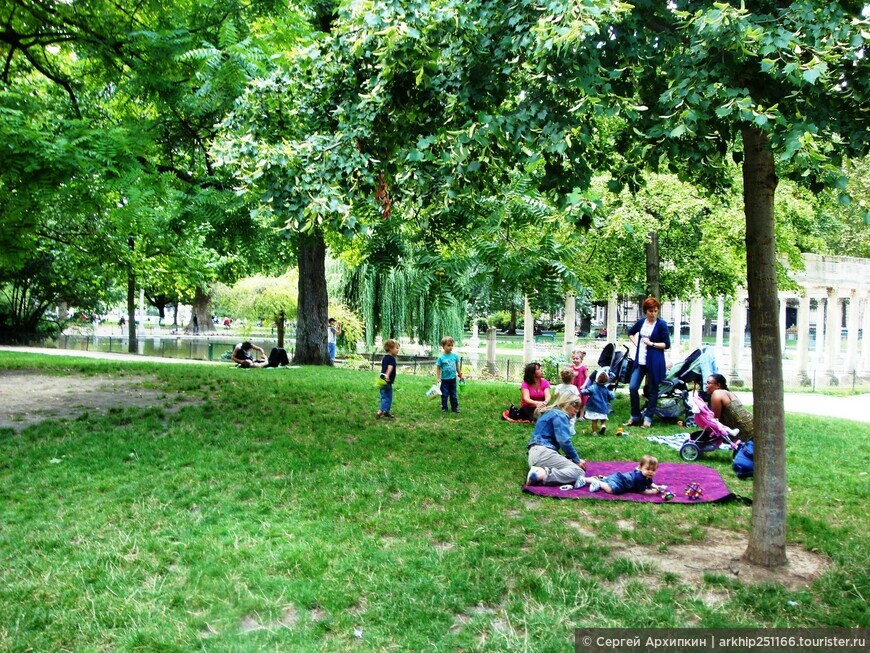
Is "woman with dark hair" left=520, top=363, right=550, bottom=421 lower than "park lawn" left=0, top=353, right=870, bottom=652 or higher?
higher

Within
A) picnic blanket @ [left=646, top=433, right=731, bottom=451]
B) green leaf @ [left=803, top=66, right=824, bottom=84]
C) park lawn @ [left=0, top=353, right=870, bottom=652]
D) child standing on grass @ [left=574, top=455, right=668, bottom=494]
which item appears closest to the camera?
green leaf @ [left=803, top=66, right=824, bottom=84]

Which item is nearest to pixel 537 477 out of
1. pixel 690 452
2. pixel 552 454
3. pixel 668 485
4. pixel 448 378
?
pixel 552 454

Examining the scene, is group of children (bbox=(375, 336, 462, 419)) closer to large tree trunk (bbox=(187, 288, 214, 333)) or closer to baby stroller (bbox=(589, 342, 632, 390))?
baby stroller (bbox=(589, 342, 632, 390))

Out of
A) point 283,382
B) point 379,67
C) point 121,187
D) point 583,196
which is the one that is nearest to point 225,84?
point 121,187

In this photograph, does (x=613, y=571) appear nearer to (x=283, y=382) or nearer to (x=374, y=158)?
(x=374, y=158)

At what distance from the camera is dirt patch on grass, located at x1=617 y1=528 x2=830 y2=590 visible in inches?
188

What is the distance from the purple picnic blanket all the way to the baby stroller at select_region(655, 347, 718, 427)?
3.18 m

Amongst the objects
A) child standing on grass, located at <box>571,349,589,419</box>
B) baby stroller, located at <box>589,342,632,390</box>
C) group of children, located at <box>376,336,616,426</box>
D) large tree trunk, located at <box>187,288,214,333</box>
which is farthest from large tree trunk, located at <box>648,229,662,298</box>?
large tree trunk, located at <box>187,288,214,333</box>

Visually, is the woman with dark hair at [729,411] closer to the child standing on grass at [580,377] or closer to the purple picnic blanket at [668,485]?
the purple picnic blanket at [668,485]

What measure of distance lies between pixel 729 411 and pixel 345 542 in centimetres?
615

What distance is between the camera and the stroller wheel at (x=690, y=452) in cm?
855

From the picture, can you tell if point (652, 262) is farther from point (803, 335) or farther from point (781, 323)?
point (803, 335)

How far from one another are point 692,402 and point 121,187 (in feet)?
25.3

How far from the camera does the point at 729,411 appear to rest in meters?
9.34
